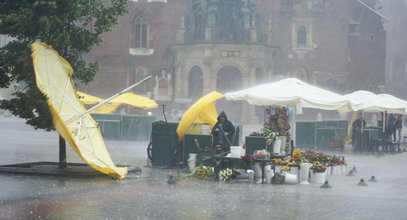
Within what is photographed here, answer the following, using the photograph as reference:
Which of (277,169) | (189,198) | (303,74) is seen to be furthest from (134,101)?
(303,74)

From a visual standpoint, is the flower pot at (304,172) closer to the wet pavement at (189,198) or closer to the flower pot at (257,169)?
the wet pavement at (189,198)

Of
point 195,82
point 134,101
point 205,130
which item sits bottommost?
point 205,130

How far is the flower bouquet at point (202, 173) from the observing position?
17.2 meters

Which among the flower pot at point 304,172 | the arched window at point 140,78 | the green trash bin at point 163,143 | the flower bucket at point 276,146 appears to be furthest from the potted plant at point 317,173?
the arched window at point 140,78

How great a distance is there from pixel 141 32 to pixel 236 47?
820 cm

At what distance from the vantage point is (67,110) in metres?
16.5

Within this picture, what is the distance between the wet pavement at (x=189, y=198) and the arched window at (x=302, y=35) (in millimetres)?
37881

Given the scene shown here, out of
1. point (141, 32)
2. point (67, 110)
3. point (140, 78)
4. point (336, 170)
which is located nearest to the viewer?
point (67, 110)

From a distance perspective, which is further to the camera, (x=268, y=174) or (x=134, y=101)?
(x=134, y=101)

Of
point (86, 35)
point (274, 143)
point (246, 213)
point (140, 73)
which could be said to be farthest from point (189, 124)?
point (140, 73)

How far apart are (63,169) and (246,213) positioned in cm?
→ 700

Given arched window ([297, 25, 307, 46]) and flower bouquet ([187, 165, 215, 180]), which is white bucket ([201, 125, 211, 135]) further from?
arched window ([297, 25, 307, 46])

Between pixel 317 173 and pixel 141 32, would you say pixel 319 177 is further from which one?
pixel 141 32

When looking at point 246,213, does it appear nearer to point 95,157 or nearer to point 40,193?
point 40,193
